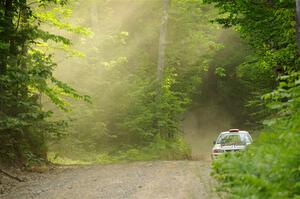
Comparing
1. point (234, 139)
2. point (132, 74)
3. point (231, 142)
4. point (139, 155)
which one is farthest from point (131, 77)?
point (231, 142)

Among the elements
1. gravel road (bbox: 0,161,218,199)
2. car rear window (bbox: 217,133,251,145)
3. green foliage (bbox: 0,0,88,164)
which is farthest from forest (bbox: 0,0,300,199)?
gravel road (bbox: 0,161,218,199)

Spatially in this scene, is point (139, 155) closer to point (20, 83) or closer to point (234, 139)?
point (234, 139)

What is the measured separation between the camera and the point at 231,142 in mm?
19500

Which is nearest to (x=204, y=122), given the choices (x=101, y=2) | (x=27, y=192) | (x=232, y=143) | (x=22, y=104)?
(x=101, y=2)

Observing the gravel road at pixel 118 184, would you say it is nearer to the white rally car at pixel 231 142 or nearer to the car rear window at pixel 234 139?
the white rally car at pixel 231 142

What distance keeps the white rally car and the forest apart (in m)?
1.48

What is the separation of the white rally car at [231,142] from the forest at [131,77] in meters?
1.48

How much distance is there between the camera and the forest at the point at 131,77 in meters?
10.6

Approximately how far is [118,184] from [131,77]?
17296 mm

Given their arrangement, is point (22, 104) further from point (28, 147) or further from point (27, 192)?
point (27, 192)

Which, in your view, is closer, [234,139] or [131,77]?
[234,139]

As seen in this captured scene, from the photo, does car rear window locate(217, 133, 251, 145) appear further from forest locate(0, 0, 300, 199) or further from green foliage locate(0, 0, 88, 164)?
green foliage locate(0, 0, 88, 164)

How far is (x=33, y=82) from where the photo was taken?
1661 centimetres

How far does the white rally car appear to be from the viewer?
18312 millimetres
